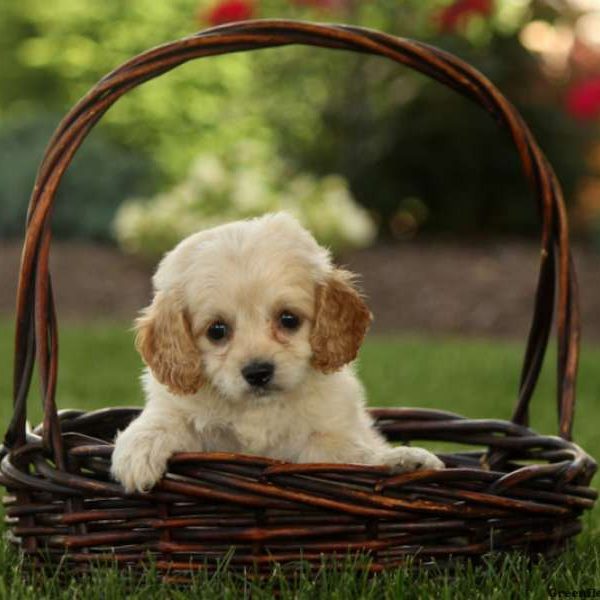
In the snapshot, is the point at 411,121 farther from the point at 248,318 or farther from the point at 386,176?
the point at 248,318

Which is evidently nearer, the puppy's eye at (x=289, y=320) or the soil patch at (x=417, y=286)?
the puppy's eye at (x=289, y=320)

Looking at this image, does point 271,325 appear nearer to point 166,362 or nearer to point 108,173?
point 166,362

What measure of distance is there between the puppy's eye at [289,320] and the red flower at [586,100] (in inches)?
437

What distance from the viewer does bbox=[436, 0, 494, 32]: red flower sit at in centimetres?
1357

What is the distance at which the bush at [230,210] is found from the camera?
12250 mm

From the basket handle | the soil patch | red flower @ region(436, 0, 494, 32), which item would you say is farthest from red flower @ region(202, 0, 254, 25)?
the basket handle

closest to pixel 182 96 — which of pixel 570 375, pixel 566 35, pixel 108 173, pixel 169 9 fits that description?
pixel 169 9

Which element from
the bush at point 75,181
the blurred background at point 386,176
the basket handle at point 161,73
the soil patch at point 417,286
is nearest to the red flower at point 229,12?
the blurred background at point 386,176

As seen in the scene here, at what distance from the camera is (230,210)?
12.7 m

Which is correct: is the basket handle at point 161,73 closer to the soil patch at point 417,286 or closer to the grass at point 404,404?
the grass at point 404,404

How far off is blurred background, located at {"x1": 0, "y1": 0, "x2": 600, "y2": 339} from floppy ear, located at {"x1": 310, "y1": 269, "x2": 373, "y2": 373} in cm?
792

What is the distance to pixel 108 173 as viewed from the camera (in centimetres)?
1627

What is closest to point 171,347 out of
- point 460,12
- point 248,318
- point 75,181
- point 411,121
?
point 248,318

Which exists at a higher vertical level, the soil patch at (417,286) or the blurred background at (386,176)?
the blurred background at (386,176)
